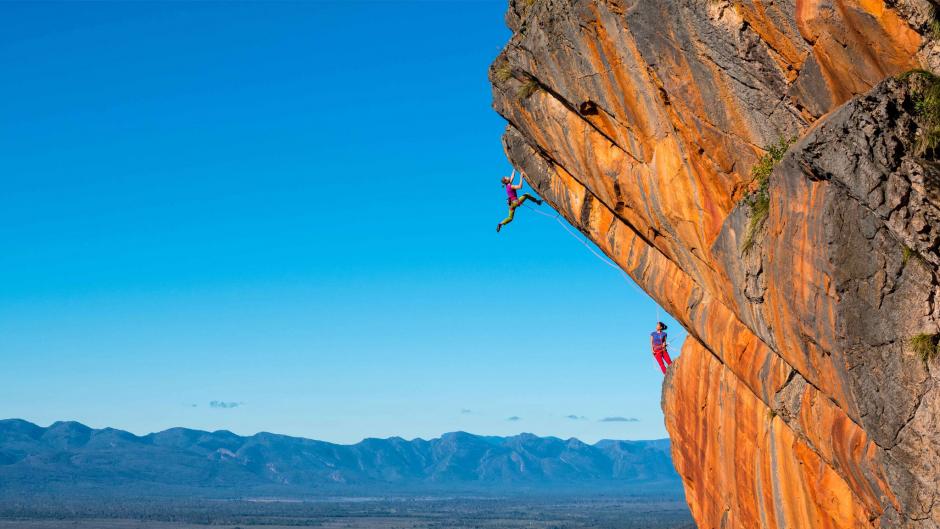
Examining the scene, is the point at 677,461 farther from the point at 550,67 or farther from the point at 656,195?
→ the point at 550,67

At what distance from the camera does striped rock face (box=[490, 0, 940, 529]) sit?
1418 centimetres

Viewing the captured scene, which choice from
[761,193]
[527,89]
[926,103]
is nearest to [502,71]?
[527,89]

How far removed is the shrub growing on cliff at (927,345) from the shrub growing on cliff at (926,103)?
2.56 m

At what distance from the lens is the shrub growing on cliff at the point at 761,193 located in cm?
1769

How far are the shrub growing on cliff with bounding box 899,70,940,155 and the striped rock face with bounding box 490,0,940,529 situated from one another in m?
0.05

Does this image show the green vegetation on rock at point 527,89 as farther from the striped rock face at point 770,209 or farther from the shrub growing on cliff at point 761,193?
the shrub growing on cliff at point 761,193

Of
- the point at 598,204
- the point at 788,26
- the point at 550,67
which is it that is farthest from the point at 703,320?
the point at 788,26

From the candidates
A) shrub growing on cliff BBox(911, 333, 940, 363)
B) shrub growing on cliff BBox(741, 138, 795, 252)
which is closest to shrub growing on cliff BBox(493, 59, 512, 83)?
shrub growing on cliff BBox(741, 138, 795, 252)

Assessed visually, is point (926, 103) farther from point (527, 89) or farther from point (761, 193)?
point (527, 89)

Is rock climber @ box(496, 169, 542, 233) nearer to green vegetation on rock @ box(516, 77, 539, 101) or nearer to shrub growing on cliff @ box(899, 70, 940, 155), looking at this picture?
green vegetation on rock @ box(516, 77, 539, 101)

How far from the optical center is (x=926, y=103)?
1404 cm

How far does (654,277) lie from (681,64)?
25.9 feet

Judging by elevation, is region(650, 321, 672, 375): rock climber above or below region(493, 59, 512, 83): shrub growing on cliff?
below

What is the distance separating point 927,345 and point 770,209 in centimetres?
404
